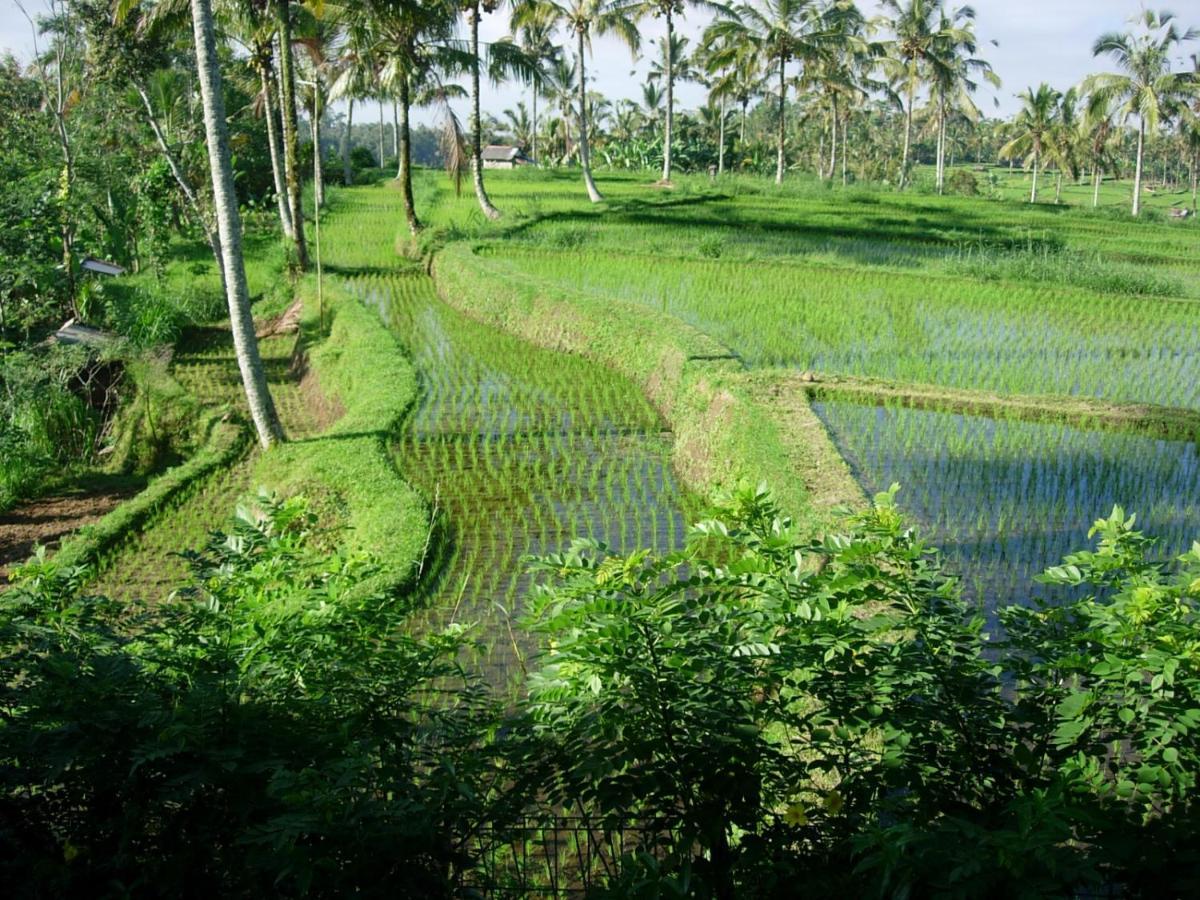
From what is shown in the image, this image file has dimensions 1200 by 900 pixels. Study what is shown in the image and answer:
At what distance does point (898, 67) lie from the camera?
39.3 meters

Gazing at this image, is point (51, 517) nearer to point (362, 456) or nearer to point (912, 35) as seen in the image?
point (362, 456)

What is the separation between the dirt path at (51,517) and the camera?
821cm

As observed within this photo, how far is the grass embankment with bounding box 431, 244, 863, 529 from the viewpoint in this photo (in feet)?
23.1

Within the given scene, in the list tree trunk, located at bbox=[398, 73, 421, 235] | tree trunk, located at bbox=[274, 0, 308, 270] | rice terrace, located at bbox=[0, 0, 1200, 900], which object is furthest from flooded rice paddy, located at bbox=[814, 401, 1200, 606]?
tree trunk, located at bbox=[398, 73, 421, 235]

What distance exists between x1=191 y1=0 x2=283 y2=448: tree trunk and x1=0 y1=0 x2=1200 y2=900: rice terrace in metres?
0.05

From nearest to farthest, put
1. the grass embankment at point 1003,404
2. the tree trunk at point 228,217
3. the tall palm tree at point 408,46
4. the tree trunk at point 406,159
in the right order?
the tree trunk at point 228,217
the grass embankment at point 1003,404
the tall palm tree at point 408,46
the tree trunk at point 406,159

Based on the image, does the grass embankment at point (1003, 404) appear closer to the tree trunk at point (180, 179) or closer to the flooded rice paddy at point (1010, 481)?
the flooded rice paddy at point (1010, 481)

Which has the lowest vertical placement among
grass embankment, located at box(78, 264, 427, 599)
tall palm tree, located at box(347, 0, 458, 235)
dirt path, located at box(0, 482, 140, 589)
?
dirt path, located at box(0, 482, 140, 589)

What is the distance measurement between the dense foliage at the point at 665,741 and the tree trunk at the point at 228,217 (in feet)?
21.9

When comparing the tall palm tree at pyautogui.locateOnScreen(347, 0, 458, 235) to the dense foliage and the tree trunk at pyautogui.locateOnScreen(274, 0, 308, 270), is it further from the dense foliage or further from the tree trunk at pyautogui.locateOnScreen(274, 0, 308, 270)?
the dense foliage

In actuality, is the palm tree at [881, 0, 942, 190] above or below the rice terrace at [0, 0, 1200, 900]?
above

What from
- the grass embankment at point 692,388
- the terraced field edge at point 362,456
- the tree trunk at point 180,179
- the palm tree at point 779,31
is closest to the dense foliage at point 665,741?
the grass embankment at point 692,388

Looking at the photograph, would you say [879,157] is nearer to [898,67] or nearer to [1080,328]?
[898,67]

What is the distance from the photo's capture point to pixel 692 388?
950 cm
